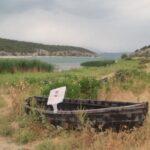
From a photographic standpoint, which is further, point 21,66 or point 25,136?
point 21,66

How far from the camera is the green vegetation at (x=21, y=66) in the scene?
3625 cm

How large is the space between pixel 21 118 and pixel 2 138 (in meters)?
1.57

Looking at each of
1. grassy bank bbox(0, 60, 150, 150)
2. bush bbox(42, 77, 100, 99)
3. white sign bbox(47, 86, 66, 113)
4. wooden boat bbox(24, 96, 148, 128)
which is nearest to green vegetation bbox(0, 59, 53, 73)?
grassy bank bbox(0, 60, 150, 150)

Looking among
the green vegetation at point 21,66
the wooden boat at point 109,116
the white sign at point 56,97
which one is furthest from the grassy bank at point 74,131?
the green vegetation at point 21,66

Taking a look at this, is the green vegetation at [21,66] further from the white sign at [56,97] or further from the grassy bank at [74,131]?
the white sign at [56,97]

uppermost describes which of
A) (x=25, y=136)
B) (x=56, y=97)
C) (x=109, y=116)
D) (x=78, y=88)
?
(x=56, y=97)

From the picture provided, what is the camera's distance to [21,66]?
37438 millimetres

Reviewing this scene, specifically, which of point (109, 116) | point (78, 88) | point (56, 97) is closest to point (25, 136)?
point (56, 97)

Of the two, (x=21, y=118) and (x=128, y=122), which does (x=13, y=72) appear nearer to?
(x=21, y=118)

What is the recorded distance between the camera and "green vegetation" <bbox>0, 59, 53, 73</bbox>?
36250mm

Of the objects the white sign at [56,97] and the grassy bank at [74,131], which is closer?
the grassy bank at [74,131]

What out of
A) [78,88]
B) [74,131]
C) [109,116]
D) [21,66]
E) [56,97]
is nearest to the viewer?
[109,116]

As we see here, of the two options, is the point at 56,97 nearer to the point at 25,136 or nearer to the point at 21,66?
the point at 25,136

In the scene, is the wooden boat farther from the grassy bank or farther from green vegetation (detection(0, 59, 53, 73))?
green vegetation (detection(0, 59, 53, 73))
